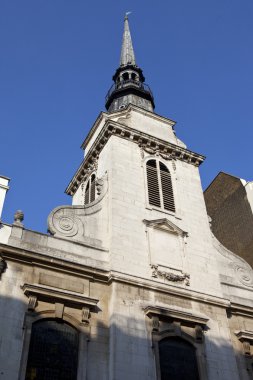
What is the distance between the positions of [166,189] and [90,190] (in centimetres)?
374

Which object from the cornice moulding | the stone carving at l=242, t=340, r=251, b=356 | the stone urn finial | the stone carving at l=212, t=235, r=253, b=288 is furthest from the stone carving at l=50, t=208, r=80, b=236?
the stone carving at l=242, t=340, r=251, b=356

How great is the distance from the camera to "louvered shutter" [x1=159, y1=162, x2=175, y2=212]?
21.9 m

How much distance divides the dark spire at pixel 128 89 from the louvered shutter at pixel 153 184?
6.52 m

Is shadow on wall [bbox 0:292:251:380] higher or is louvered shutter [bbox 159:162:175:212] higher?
louvered shutter [bbox 159:162:175:212]

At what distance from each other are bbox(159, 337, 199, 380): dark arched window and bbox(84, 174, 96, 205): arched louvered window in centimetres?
843

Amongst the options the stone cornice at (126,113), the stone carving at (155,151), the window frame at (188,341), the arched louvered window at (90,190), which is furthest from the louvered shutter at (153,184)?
the window frame at (188,341)

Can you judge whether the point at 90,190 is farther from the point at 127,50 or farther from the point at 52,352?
the point at 127,50

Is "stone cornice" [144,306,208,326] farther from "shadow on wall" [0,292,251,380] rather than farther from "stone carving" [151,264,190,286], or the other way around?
"stone carving" [151,264,190,286]

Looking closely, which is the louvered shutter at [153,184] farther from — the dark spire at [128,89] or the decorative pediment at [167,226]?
the dark spire at [128,89]

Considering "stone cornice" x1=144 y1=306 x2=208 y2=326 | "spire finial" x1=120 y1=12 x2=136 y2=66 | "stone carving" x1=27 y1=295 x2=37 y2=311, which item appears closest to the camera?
"stone carving" x1=27 y1=295 x2=37 y2=311

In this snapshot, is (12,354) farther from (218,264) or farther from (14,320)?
(218,264)

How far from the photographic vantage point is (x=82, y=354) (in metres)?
15.3

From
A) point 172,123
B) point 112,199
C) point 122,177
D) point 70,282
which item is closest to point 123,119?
point 172,123

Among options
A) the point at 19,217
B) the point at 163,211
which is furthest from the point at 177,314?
the point at 19,217
